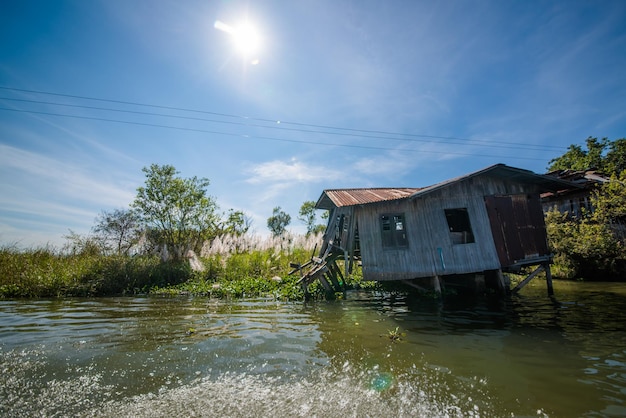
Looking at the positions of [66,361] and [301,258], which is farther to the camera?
[301,258]

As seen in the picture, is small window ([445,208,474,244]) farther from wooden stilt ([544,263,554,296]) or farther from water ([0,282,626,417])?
water ([0,282,626,417])

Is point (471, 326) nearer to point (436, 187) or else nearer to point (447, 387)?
point (447, 387)

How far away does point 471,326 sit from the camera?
7262mm

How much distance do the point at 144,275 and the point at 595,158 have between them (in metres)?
45.1

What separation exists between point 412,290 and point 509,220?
17.5ft

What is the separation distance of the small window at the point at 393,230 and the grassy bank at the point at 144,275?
373 centimetres

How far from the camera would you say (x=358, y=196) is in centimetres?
1272

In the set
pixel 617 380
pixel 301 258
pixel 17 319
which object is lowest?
pixel 617 380

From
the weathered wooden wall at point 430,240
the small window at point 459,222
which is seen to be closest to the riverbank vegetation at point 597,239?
the small window at point 459,222

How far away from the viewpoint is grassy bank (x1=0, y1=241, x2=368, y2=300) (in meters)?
11.5

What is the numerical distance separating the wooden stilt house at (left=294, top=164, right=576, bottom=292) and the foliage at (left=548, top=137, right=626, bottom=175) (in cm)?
1965

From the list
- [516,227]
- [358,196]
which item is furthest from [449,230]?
[358,196]

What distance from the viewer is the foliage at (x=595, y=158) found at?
2582 cm

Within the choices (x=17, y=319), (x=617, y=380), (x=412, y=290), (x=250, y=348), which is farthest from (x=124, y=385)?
(x=412, y=290)
